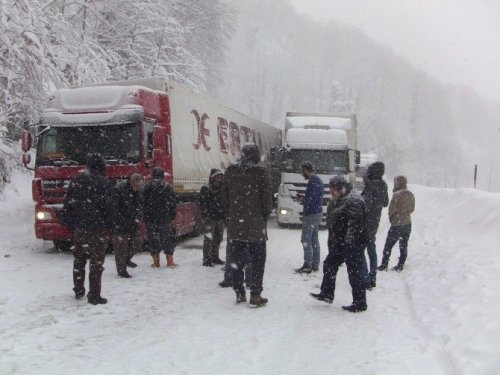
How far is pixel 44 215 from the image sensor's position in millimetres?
9977

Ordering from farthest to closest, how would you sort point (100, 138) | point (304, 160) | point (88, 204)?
1. point (304, 160)
2. point (100, 138)
3. point (88, 204)

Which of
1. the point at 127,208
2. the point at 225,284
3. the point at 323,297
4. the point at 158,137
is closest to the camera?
the point at 323,297

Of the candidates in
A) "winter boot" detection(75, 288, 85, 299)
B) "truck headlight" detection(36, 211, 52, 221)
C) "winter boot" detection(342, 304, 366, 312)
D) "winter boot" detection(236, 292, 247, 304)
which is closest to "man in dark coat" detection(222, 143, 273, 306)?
"winter boot" detection(236, 292, 247, 304)

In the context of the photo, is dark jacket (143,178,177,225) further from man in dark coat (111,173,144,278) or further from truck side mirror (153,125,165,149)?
truck side mirror (153,125,165,149)

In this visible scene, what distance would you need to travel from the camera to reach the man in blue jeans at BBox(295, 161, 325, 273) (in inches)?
345

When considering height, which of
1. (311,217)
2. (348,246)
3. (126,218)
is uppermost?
(126,218)

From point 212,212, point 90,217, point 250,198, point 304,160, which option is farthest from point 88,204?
point 304,160

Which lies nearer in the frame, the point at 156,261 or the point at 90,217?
the point at 90,217

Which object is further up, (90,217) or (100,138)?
(100,138)

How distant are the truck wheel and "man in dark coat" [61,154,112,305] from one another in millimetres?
4645

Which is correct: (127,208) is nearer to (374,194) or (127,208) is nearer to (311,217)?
(311,217)

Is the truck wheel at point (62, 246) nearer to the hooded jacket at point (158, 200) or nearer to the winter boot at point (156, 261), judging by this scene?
the winter boot at point (156, 261)

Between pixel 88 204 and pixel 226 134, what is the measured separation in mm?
9286

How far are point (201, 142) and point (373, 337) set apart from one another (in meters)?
8.54
